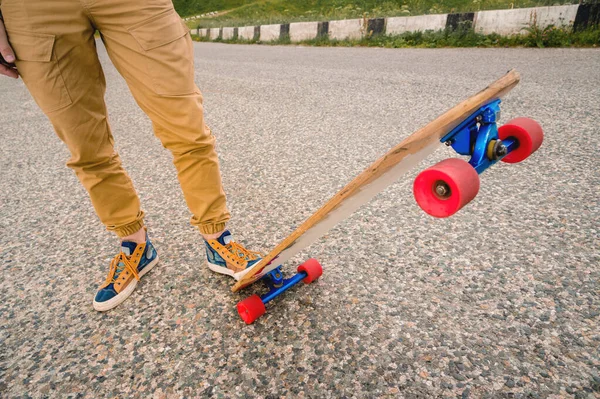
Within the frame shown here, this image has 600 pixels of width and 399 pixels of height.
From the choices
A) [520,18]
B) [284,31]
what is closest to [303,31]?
[284,31]

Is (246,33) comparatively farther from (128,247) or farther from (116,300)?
(116,300)

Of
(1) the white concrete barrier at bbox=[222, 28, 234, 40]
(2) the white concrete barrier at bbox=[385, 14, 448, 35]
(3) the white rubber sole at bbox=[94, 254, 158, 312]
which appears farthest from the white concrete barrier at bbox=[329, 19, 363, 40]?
(3) the white rubber sole at bbox=[94, 254, 158, 312]

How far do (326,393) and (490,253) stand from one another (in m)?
1.06

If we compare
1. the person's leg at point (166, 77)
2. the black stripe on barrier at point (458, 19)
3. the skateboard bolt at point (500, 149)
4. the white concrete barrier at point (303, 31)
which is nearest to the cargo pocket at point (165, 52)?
the person's leg at point (166, 77)

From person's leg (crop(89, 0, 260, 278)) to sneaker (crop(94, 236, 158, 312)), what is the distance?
39 centimetres

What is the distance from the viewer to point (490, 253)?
1.82 meters

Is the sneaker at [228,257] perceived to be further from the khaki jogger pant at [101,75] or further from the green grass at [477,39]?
the green grass at [477,39]

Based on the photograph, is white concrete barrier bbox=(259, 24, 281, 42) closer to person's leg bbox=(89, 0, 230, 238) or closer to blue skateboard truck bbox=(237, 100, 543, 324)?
person's leg bbox=(89, 0, 230, 238)

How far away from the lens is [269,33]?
11.1 metres

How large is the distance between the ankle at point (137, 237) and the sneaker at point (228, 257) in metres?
0.35

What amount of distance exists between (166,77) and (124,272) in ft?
2.99

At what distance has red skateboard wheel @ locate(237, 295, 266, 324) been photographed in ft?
4.93

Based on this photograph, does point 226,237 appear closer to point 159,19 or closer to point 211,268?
point 211,268

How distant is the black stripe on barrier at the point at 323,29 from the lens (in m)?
9.42
